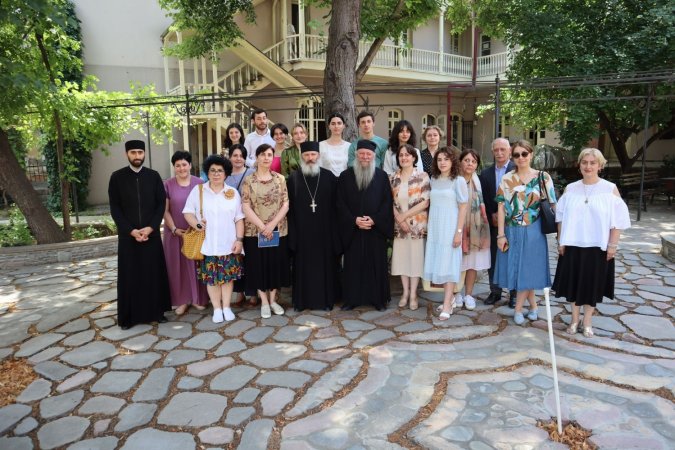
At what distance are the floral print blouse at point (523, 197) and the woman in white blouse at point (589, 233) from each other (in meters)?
0.20

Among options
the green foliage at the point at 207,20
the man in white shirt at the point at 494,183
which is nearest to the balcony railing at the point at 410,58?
the green foliage at the point at 207,20

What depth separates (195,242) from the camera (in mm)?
4887

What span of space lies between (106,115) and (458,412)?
8.36m

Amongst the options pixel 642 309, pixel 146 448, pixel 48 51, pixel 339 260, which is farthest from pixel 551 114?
pixel 146 448

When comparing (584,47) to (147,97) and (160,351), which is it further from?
(160,351)

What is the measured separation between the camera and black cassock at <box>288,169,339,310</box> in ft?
16.8

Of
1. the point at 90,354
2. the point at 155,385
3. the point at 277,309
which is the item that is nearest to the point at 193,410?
the point at 155,385

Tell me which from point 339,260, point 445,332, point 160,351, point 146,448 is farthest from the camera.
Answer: point 339,260

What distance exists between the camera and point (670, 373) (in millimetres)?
3729

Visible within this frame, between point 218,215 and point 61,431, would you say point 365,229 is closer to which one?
point 218,215

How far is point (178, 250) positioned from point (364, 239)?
2021 mm

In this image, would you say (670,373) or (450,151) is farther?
(450,151)

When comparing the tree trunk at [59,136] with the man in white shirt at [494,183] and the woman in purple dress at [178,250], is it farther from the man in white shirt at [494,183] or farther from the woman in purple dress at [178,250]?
the man in white shirt at [494,183]

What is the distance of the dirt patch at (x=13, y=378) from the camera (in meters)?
3.67
